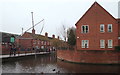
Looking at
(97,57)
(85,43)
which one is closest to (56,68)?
(97,57)

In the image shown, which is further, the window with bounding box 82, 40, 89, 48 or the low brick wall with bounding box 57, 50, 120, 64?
the window with bounding box 82, 40, 89, 48

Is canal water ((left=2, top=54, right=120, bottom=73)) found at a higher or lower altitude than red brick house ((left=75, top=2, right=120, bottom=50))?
lower

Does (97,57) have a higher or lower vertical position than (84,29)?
lower

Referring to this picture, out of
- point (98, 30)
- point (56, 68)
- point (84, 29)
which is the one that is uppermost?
point (84, 29)

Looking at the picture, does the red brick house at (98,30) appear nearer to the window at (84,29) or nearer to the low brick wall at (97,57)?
the window at (84,29)

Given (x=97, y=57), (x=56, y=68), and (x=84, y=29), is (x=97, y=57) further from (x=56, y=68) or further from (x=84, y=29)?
(x=84, y=29)

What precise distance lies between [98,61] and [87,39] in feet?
24.6

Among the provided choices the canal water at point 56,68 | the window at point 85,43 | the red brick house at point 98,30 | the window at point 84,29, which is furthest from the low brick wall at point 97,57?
the window at point 84,29

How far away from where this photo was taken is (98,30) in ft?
109

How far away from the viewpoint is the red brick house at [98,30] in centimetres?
3234

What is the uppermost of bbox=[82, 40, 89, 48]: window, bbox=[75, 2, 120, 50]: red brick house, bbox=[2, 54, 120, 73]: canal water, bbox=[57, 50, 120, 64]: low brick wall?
bbox=[75, 2, 120, 50]: red brick house

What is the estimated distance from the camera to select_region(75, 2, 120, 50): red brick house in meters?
32.3

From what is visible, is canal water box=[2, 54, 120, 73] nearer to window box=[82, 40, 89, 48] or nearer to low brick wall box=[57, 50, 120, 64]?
low brick wall box=[57, 50, 120, 64]

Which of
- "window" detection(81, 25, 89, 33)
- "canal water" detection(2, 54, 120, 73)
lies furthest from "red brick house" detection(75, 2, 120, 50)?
"canal water" detection(2, 54, 120, 73)
